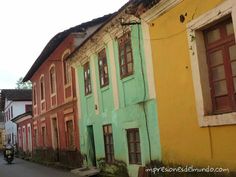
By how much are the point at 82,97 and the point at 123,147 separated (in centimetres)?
521

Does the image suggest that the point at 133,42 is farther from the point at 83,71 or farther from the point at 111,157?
the point at 83,71

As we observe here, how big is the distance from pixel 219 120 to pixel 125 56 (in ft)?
18.4

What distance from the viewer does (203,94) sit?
9.41m

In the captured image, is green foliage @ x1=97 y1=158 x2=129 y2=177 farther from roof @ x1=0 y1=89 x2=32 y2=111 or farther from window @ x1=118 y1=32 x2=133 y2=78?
roof @ x1=0 y1=89 x2=32 y2=111

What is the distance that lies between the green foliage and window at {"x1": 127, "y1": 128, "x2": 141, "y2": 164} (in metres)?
0.56

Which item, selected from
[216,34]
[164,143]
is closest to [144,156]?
[164,143]

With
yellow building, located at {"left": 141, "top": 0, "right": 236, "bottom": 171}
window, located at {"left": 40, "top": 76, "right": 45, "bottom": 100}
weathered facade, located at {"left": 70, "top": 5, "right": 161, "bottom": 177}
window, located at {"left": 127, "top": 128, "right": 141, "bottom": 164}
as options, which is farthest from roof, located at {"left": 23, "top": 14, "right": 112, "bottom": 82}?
yellow building, located at {"left": 141, "top": 0, "right": 236, "bottom": 171}

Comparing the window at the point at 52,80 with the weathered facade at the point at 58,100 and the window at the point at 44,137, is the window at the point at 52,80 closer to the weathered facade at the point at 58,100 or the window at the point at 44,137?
the weathered facade at the point at 58,100

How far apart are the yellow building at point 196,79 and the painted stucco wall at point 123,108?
0.84m

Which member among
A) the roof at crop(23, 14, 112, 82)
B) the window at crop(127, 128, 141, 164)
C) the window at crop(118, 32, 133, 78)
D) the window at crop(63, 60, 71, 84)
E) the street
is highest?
the roof at crop(23, 14, 112, 82)

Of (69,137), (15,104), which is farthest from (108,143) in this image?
(15,104)

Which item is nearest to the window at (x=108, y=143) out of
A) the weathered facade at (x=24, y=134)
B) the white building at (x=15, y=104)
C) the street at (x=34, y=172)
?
the street at (x=34, y=172)

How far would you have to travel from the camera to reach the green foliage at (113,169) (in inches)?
565

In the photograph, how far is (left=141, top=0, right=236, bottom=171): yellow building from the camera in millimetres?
8805
